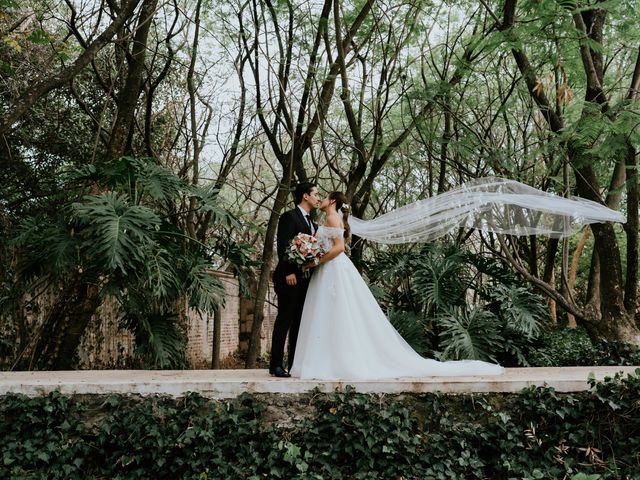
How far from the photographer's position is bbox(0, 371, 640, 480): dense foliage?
15.6 feet

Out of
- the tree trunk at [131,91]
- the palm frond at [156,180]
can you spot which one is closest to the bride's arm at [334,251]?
the palm frond at [156,180]

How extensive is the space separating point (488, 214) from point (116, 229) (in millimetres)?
4269

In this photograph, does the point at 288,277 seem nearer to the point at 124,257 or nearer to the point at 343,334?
the point at 343,334

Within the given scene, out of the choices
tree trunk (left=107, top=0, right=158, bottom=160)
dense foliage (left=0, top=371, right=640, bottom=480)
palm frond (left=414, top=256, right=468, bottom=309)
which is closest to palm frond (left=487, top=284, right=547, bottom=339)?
palm frond (left=414, top=256, right=468, bottom=309)

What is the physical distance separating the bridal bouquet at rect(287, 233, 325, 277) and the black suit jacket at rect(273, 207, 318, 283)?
0.39 ft

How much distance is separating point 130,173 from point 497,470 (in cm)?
533

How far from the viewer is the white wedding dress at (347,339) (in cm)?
590

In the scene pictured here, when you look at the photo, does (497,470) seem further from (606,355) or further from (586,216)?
(606,355)

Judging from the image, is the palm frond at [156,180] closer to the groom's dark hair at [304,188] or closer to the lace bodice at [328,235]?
the groom's dark hair at [304,188]

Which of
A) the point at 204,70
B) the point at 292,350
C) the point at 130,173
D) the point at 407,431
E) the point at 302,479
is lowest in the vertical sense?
the point at 302,479

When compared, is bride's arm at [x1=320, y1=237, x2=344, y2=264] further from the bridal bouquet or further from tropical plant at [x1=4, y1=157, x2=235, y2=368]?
tropical plant at [x1=4, y1=157, x2=235, y2=368]

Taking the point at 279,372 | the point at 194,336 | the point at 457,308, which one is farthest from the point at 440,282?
the point at 194,336

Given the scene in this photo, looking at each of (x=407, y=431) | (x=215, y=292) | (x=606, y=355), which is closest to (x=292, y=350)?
(x=215, y=292)

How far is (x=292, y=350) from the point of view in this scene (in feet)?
22.7
